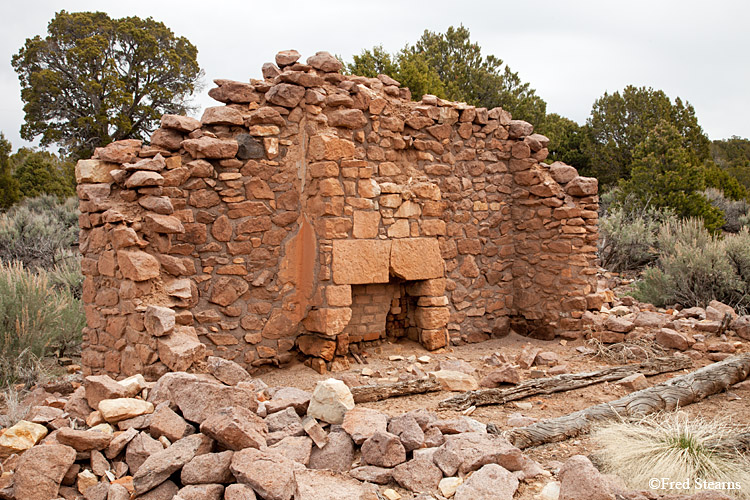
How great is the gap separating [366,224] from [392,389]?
2.05 m

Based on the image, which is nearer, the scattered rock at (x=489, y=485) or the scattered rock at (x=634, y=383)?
the scattered rock at (x=489, y=485)

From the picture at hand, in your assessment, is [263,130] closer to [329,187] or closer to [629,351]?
[329,187]

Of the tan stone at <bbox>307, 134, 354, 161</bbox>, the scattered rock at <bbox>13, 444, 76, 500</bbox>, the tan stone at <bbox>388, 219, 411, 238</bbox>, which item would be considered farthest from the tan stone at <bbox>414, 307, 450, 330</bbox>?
the scattered rock at <bbox>13, 444, 76, 500</bbox>

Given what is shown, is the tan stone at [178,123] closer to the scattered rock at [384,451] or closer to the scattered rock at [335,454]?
the scattered rock at [335,454]

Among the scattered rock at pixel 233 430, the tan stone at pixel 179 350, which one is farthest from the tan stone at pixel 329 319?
the scattered rock at pixel 233 430

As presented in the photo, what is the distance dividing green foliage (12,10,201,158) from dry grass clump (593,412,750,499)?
1677cm

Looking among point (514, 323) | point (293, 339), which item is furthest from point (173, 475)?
point (514, 323)

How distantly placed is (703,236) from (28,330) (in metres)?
9.79

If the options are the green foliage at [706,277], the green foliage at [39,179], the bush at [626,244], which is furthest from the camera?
the green foliage at [39,179]

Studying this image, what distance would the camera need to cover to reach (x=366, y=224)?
6270mm

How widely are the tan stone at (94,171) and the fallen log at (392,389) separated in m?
3.08

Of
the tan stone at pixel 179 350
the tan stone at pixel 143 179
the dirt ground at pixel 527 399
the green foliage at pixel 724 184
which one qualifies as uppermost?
the green foliage at pixel 724 184

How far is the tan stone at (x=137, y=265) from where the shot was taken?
4891 mm

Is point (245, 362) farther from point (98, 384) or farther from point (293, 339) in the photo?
point (98, 384)
